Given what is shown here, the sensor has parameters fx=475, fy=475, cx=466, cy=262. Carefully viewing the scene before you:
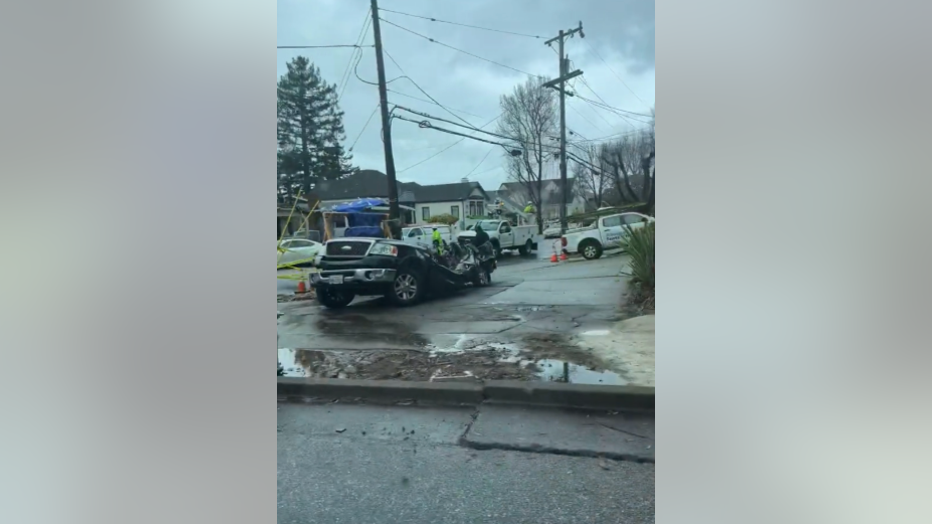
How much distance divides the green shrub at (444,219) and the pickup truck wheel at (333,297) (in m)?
0.58

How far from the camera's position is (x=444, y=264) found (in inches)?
98.3

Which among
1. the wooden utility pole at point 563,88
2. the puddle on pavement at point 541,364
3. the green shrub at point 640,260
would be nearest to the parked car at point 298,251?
the puddle on pavement at point 541,364

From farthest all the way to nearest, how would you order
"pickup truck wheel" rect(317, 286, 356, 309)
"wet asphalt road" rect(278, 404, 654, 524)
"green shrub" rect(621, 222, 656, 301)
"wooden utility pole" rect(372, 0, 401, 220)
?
"pickup truck wheel" rect(317, 286, 356, 309) < "wooden utility pole" rect(372, 0, 401, 220) < "green shrub" rect(621, 222, 656, 301) < "wet asphalt road" rect(278, 404, 654, 524)

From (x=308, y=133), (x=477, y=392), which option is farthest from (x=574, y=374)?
(x=308, y=133)

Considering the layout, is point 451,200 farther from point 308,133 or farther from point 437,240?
point 308,133

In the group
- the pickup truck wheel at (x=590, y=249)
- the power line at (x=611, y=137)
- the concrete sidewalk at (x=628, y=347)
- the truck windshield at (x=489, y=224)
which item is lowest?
the concrete sidewalk at (x=628, y=347)

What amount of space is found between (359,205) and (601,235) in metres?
1.23

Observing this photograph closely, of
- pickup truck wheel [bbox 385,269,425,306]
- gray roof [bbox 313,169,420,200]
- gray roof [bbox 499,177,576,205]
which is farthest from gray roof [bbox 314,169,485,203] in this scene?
pickup truck wheel [bbox 385,269,425,306]

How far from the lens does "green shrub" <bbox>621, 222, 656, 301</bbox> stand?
216cm

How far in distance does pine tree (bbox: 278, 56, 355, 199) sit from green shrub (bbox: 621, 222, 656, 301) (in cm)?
143

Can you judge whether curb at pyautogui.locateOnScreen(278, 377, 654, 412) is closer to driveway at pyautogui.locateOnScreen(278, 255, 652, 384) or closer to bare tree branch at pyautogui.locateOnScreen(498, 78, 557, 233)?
driveway at pyautogui.locateOnScreen(278, 255, 652, 384)

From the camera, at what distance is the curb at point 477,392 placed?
85.4 inches

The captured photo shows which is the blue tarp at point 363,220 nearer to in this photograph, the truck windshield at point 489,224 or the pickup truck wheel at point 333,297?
the pickup truck wheel at point 333,297
